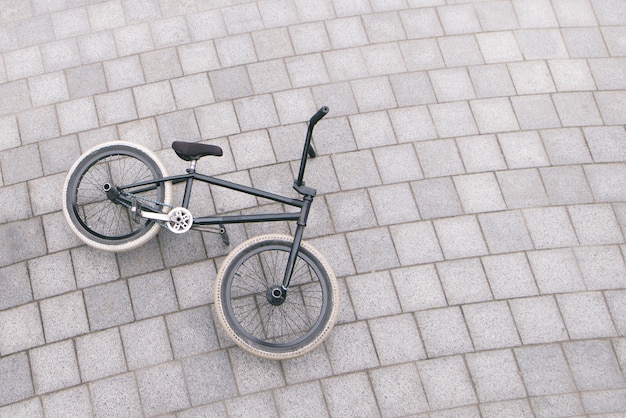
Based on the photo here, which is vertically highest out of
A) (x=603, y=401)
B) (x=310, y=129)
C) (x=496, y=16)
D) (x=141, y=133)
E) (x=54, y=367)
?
(x=496, y=16)

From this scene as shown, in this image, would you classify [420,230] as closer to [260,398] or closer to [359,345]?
[359,345]

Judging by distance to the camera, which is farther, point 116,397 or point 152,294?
point 152,294

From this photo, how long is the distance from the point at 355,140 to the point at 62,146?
10.2ft

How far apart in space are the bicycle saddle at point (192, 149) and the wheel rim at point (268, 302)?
97cm

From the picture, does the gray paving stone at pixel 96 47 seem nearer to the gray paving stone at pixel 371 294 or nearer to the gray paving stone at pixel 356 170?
the gray paving stone at pixel 356 170

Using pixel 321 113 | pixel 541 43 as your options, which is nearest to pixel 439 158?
pixel 321 113

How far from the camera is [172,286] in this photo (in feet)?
16.9

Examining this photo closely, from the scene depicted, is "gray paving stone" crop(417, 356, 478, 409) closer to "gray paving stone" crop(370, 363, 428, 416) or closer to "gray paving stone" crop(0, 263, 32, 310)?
"gray paving stone" crop(370, 363, 428, 416)

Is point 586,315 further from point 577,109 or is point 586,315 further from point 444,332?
point 577,109

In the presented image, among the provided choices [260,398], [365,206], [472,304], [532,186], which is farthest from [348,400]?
[532,186]

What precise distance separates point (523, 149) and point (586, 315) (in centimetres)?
184

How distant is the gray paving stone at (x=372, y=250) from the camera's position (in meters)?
5.30

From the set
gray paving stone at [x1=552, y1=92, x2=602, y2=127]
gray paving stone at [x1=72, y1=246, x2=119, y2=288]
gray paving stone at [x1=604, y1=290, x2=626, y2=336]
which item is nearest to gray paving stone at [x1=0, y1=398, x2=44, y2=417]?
gray paving stone at [x1=72, y1=246, x2=119, y2=288]

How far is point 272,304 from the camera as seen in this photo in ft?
15.5
